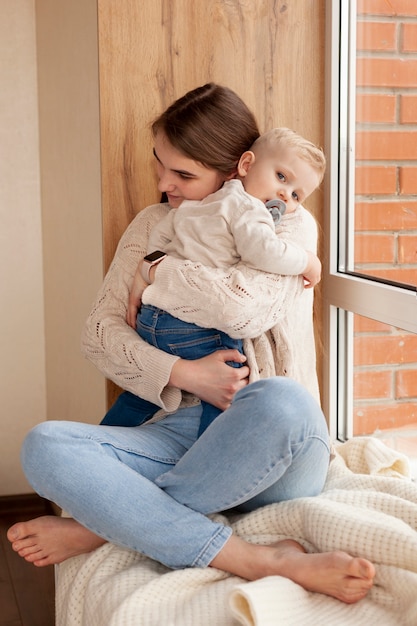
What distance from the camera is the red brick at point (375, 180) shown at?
179 cm

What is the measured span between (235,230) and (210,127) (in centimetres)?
29

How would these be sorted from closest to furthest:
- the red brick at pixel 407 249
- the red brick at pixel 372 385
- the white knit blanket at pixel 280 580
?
the white knit blanket at pixel 280 580 < the red brick at pixel 407 249 < the red brick at pixel 372 385

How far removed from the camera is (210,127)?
177 cm

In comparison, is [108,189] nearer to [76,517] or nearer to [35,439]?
[35,439]

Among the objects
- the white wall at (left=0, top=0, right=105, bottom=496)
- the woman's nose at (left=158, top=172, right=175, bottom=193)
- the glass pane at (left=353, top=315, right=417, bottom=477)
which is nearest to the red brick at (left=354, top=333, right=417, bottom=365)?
the glass pane at (left=353, top=315, right=417, bottom=477)

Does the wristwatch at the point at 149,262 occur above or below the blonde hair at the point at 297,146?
below

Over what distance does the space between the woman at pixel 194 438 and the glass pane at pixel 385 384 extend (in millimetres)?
199

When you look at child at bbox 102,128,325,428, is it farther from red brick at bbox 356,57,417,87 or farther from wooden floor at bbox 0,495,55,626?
wooden floor at bbox 0,495,55,626

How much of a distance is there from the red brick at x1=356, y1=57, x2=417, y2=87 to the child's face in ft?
0.88

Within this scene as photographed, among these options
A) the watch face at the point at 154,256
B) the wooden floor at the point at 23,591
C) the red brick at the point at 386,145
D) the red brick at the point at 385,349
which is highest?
the red brick at the point at 386,145

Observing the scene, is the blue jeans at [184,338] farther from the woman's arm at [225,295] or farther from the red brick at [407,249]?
the red brick at [407,249]

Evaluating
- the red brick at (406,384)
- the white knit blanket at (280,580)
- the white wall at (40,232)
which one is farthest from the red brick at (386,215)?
the white wall at (40,232)

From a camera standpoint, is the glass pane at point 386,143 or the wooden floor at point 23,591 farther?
the wooden floor at point 23,591

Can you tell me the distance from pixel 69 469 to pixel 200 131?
0.77 metres
